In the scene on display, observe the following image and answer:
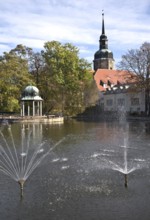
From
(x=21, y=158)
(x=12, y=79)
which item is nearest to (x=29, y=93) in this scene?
(x=12, y=79)

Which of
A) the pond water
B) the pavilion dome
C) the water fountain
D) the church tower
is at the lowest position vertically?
the pond water

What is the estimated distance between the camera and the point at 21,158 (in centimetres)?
1880

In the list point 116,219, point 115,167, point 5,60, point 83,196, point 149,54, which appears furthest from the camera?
point 5,60

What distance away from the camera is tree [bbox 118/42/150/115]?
56.0m

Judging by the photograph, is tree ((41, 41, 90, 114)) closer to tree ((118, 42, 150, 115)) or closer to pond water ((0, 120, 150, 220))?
tree ((118, 42, 150, 115))

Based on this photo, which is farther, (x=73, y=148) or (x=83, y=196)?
(x=73, y=148)

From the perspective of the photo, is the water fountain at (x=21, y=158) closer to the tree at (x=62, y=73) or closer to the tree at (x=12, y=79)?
the tree at (x=12, y=79)

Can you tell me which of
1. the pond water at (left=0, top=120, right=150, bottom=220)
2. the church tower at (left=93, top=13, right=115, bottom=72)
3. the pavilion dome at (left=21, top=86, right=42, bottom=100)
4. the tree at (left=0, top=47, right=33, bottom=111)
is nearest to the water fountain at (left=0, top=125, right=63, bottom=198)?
the pond water at (left=0, top=120, right=150, bottom=220)

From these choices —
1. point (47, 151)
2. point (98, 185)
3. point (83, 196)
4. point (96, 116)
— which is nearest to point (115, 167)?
point (98, 185)

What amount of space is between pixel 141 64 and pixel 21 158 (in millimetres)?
42228

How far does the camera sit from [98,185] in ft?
42.3

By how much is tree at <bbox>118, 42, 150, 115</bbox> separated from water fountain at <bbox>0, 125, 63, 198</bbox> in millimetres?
34731

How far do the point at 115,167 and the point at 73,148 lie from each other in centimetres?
661

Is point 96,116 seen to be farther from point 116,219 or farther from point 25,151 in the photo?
point 116,219
